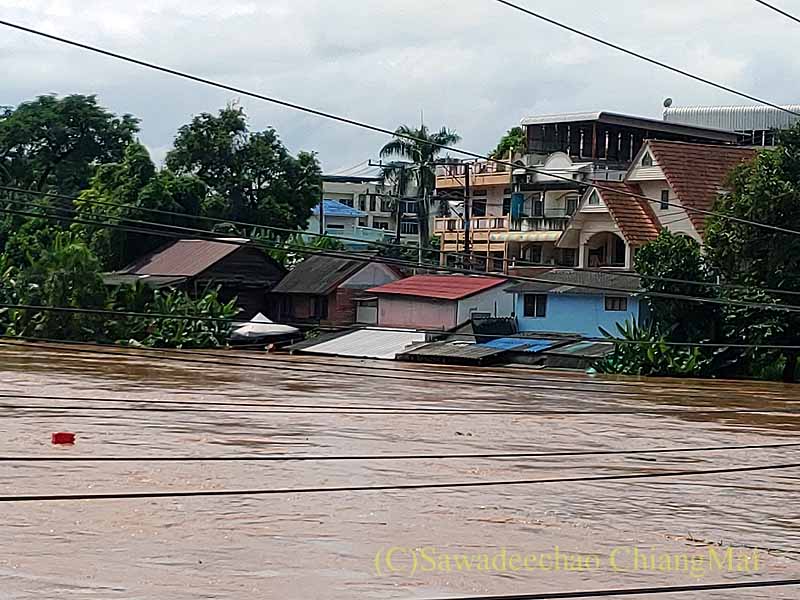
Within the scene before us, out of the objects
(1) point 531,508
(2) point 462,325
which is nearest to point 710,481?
(1) point 531,508

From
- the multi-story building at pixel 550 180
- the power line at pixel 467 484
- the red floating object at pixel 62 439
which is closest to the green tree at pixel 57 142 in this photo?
the multi-story building at pixel 550 180

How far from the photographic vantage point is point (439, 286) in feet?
142

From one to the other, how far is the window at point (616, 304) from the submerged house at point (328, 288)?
376 inches

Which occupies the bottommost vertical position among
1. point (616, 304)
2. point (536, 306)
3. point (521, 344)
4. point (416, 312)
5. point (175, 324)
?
point (521, 344)

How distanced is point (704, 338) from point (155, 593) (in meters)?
26.7

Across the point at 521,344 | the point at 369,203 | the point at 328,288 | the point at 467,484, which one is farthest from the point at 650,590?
the point at 369,203

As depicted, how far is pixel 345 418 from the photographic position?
974 inches

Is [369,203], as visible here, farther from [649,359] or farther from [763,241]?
[763,241]

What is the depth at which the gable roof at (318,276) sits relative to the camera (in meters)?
44.8

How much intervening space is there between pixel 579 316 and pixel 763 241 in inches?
318

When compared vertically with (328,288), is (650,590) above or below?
below

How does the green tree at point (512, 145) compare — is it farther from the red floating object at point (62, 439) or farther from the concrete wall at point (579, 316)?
the red floating object at point (62, 439)

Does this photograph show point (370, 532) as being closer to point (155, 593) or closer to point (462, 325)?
point (155, 593)

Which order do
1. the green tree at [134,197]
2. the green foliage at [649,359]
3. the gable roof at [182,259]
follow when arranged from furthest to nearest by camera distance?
the green tree at [134,197]
the gable roof at [182,259]
the green foliage at [649,359]
